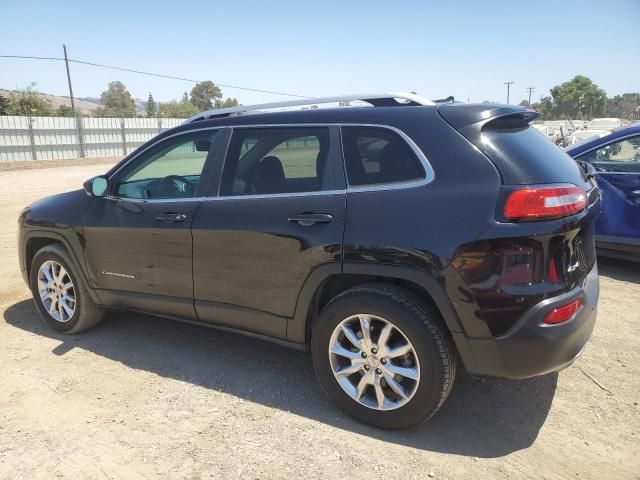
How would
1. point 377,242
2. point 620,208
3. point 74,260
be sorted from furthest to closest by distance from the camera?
1. point 620,208
2. point 74,260
3. point 377,242

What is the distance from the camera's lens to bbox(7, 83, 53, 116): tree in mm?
41906

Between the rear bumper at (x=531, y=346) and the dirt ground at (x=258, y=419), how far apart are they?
19.5 inches

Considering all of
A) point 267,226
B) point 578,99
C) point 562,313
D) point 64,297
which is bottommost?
point 64,297

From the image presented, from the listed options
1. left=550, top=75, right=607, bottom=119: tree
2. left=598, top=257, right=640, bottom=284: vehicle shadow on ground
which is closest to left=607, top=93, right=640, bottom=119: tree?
left=550, top=75, right=607, bottom=119: tree

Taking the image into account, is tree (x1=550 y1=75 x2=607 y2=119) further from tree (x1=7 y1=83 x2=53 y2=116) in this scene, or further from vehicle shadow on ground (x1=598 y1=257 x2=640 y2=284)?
vehicle shadow on ground (x1=598 y1=257 x2=640 y2=284)

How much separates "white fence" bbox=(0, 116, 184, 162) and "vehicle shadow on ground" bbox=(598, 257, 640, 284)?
2196cm

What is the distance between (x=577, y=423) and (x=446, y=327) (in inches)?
41.4

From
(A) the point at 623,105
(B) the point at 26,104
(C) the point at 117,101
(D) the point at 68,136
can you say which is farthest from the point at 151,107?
(A) the point at 623,105

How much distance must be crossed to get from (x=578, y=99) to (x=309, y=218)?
9923cm

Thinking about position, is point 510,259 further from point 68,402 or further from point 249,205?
point 68,402

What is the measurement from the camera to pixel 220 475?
2512 millimetres

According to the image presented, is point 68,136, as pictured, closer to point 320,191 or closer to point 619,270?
point 619,270

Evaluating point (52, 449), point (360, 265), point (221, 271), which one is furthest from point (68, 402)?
point (360, 265)

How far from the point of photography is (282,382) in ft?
11.2
